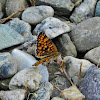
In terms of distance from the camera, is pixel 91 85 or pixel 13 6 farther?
pixel 13 6

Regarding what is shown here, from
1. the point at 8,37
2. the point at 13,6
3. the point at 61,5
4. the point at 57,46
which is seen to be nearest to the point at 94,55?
the point at 57,46

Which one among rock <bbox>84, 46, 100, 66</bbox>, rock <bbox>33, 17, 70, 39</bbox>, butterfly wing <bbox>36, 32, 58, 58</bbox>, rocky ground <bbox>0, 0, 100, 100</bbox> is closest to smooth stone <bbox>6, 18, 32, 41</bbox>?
rocky ground <bbox>0, 0, 100, 100</bbox>

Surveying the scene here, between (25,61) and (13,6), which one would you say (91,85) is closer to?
(25,61)

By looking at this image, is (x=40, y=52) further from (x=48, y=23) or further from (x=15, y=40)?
(x=48, y=23)

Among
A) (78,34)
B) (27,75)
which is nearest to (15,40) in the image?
(27,75)

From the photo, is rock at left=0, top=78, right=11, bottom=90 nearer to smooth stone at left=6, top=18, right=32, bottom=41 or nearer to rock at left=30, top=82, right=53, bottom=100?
rock at left=30, top=82, right=53, bottom=100

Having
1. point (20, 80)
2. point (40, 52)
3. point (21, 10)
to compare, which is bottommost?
point (20, 80)

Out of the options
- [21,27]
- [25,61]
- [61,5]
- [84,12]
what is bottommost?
[25,61]

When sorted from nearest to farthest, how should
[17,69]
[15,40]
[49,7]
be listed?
1. [17,69]
2. [15,40]
3. [49,7]
